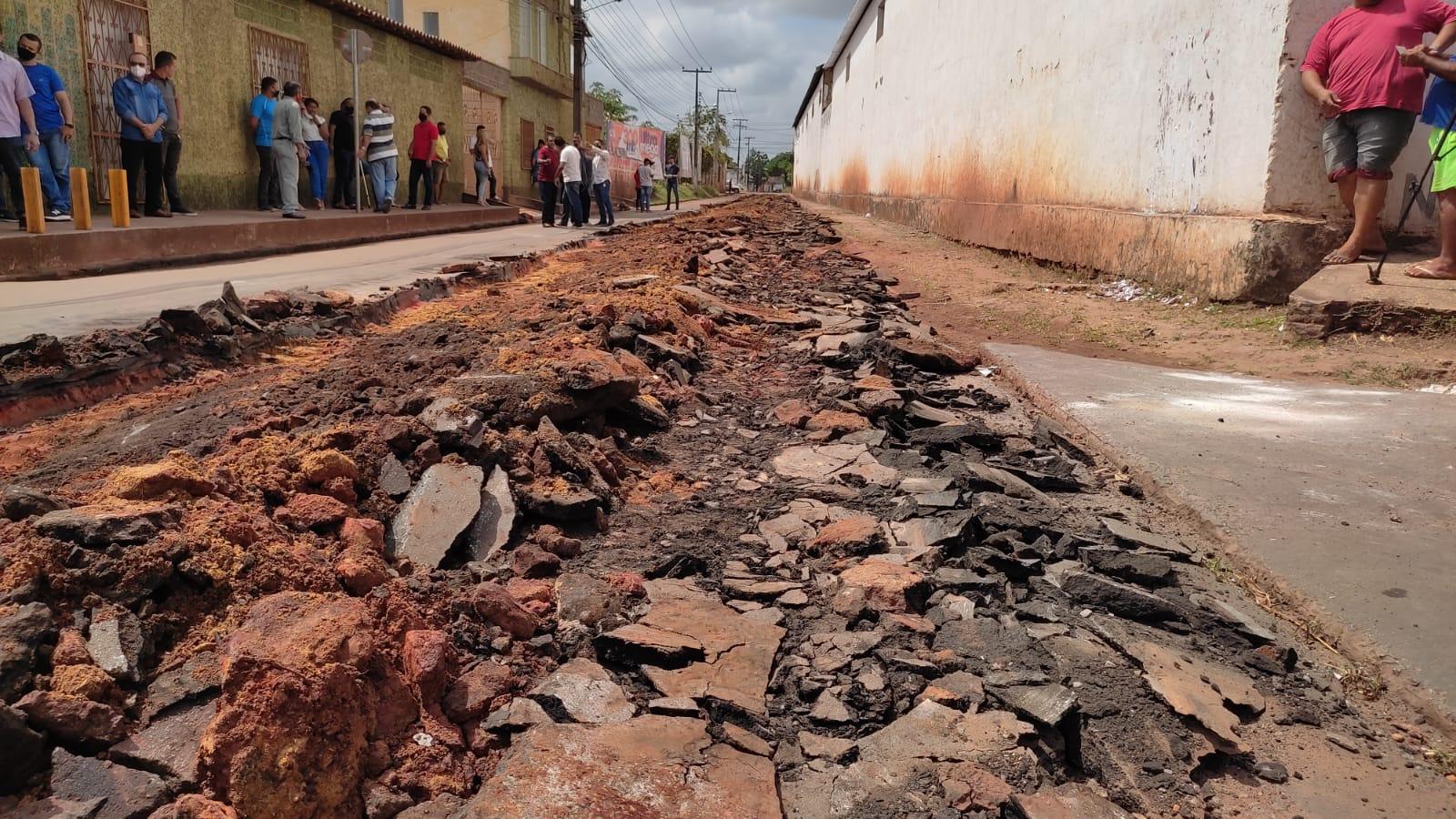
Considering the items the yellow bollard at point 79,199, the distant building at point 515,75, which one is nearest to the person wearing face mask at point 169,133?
the yellow bollard at point 79,199

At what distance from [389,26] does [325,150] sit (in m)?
4.98

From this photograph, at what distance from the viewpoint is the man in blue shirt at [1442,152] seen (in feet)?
17.9

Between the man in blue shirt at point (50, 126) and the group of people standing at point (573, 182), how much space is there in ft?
27.8

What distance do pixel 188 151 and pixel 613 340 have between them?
9755mm

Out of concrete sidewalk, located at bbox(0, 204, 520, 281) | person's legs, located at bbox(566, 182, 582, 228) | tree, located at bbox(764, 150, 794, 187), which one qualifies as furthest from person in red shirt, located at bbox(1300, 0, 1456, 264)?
tree, located at bbox(764, 150, 794, 187)

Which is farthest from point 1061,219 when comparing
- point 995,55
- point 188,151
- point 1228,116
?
point 188,151

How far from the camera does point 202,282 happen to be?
7301mm

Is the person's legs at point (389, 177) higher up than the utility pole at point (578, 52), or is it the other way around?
the utility pole at point (578, 52)

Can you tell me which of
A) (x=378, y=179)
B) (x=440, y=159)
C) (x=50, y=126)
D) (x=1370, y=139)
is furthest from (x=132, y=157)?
(x=1370, y=139)

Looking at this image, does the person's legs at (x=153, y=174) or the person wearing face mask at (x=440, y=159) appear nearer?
the person's legs at (x=153, y=174)

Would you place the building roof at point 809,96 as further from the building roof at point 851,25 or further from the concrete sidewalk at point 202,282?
the concrete sidewalk at point 202,282

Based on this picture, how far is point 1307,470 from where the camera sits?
10.4ft

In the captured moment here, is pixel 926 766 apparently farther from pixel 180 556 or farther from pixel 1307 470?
pixel 1307 470

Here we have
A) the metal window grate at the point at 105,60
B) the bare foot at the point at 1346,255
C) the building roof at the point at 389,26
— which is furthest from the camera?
the building roof at the point at 389,26
